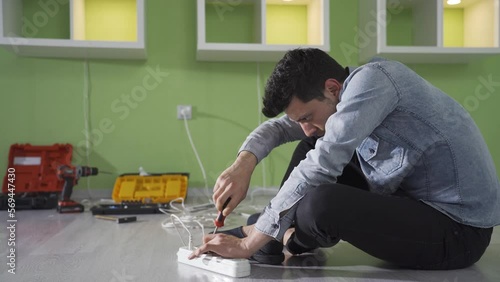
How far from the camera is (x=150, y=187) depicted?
8.23 feet

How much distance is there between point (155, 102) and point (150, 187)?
1.74ft

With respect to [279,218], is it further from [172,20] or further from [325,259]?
[172,20]

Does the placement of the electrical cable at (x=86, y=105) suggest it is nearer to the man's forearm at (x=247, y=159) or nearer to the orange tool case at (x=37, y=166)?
the orange tool case at (x=37, y=166)

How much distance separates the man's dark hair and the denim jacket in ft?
0.21

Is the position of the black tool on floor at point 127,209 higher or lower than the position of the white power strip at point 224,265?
lower

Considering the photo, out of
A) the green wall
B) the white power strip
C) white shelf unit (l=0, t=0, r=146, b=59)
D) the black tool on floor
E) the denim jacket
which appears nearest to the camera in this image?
the denim jacket

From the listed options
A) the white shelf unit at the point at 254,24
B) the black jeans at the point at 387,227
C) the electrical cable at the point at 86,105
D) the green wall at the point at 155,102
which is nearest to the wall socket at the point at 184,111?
the green wall at the point at 155,102

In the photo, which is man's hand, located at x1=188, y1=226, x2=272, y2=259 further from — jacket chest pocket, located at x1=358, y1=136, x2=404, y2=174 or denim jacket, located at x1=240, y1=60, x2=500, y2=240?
jacket chest pocket, located at x1=358, y1=136, x2=404, y2=174

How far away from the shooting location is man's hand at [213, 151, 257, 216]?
131 cm

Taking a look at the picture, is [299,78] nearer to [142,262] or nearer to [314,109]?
[314,109]

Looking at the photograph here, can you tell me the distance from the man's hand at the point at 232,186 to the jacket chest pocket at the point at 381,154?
0.34 metres

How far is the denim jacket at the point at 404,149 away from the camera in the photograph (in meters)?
1.08

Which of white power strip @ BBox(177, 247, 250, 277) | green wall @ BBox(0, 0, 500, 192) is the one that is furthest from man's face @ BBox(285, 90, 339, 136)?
green wall @ BBox(0, 0, 500, 192)

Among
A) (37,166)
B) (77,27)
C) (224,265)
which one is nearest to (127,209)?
(37,166)
